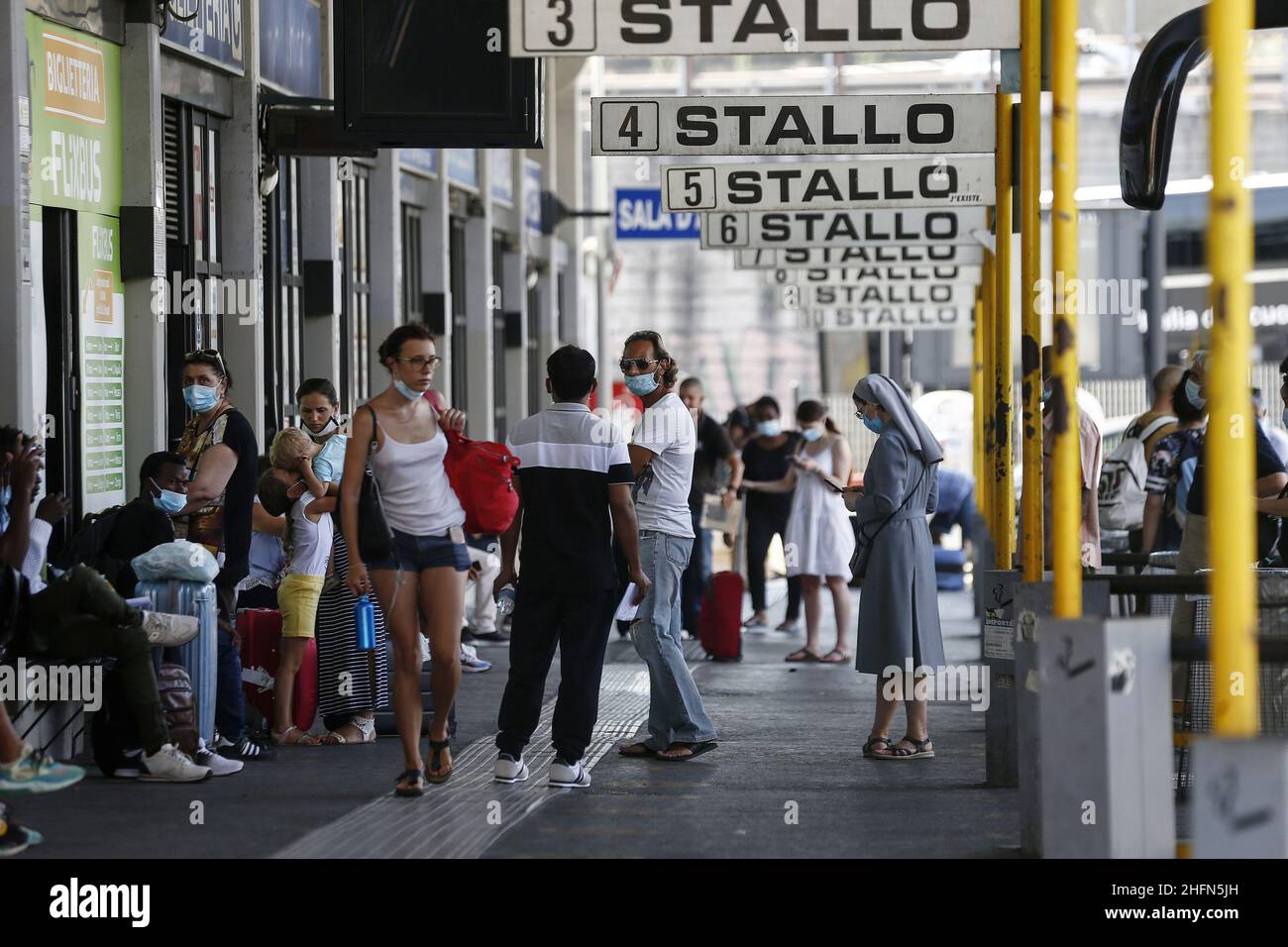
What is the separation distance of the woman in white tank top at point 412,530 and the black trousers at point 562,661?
0.35 m

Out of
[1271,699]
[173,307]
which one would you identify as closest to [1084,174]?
[173,307]

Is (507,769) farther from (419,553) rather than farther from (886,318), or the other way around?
(886,318)

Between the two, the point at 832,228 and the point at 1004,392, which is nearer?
the point at 1004,392

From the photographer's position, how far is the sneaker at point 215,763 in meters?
8.53

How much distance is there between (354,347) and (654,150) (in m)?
5.91

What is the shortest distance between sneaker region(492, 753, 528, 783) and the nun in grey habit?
1.76 m

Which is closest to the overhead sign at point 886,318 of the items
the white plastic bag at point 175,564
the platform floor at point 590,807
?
the platform floor at point 590,807

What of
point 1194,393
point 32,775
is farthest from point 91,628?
point 1194,393

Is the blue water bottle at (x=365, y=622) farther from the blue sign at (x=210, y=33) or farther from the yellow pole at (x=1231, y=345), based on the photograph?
the yellow pole at (x=1231, y=345)

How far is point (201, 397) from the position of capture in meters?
9.09

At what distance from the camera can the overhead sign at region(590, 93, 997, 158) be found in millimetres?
10133

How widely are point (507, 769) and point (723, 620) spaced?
6.20 m

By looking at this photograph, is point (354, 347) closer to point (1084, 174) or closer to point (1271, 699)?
point (1271, 699)

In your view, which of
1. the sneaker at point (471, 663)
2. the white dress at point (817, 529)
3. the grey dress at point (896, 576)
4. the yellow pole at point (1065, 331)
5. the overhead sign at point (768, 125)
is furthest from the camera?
the white dress at point (817, 529)
